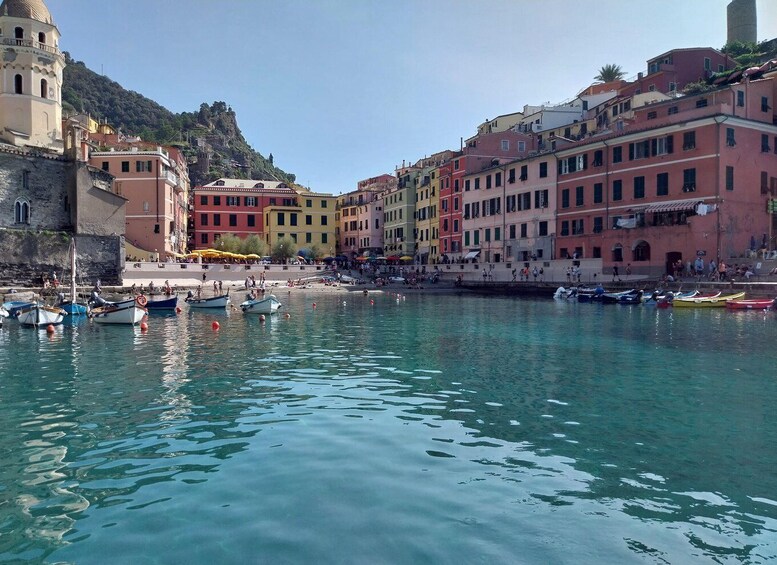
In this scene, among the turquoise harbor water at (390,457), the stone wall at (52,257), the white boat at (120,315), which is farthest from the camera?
the stone wall at (52,257)

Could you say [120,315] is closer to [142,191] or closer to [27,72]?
[27,72]

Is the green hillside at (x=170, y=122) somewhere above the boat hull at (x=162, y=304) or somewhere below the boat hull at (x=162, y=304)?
above

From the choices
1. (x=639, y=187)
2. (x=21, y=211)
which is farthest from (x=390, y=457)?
(x=21, y=211)

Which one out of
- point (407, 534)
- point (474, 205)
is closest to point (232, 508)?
point (407, 534)

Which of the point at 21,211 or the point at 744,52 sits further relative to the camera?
the point at 744,52

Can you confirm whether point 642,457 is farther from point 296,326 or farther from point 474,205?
point 474,205

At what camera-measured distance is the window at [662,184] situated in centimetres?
4719

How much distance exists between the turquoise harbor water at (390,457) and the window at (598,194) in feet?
114

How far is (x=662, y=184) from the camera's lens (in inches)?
1874

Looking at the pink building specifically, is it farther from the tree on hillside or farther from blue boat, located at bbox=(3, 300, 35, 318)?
blue boat, located at bbox=(3, 300, 35, 318)

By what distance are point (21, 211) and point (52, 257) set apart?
5.07m

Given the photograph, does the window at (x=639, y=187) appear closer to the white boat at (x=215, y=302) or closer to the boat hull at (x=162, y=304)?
the white boat at (x=215, y=302)

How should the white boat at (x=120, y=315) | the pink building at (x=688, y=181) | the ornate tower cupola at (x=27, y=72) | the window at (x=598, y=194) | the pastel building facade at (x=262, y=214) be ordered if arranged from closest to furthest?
1. the white boat at (x=120, y=315)
2. the pink building at (x=688, y=181)
3. the ornate tower cupola at (x=27, y=72)
4. the window at (x=598, y=194)
5. the pastel building facade at (x=262, y=214)

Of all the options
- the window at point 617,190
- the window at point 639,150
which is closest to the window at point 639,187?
the window at point 617,190
